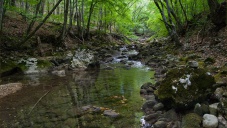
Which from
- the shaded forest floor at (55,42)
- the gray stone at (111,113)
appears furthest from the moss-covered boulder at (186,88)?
the shaded forest floor at (55,42)

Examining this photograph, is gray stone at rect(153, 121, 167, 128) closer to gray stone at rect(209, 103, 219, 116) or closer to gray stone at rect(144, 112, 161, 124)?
gray stone at rect(144, 112, 161, 124)

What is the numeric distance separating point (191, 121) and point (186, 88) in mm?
961

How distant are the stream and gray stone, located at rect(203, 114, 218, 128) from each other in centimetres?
137

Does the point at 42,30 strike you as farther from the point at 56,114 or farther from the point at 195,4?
the point at 56,114

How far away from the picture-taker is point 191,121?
15.1ft

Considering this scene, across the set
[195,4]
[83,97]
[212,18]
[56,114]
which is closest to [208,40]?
[212,18]

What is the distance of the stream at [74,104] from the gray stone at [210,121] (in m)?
1.37

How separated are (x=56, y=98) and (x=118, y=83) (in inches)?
120

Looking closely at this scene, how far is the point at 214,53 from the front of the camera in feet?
37.6

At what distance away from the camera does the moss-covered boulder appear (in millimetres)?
5160

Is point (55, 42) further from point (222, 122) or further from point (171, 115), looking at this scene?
point (222, 122)

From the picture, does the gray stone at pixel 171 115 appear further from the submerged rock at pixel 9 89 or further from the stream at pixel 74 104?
the submerged rock at pixel 9 89

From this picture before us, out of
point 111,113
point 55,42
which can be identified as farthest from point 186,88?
point 55,42

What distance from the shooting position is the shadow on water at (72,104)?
5172mm
